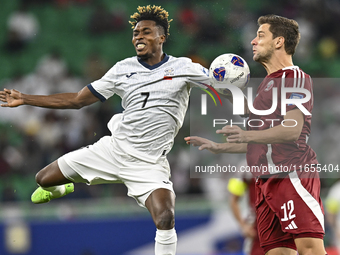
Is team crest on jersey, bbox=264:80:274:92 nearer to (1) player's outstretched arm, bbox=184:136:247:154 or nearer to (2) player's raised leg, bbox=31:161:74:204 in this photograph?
(1) player's outstretched arm, bbox=184:136:247:154

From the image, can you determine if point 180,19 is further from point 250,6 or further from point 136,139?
point 136,139

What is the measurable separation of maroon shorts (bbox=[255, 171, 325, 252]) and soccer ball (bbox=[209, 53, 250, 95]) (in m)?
0.91

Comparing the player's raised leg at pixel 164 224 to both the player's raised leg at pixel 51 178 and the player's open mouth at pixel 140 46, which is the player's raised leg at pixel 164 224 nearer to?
the player's raised leg at pixel 51 178

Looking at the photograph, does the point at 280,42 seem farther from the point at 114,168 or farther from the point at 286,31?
the point at 114,168

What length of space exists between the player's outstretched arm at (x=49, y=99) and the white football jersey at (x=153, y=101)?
37cm

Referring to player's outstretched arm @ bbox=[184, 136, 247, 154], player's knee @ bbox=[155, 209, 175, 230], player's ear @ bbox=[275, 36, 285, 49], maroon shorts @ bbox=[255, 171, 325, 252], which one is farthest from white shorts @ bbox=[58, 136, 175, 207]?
player's ear @ bbox=[275, 36, 285, 49]

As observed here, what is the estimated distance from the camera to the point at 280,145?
4031 mm

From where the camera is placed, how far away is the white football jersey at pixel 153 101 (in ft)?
15.6

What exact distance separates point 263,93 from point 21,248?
5.55 m

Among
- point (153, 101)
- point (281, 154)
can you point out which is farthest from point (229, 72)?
point (281, 154)

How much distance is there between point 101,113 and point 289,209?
6.05 meters

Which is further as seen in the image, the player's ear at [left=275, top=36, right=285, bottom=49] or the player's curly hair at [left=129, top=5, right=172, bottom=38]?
the player's curly hair at [left=129, top=5, right=172, bottom=38]

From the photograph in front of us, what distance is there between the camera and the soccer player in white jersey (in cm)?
477

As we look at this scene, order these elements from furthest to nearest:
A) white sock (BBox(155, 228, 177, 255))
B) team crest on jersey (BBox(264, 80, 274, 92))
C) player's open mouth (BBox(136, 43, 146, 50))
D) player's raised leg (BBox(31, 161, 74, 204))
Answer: player's raised leg (BBox(31, 161, 74, 204)) < player's open mouth (BBox(136, 43, 146, 50)) < white sock (BBox(155, 228, 177, 255)) < team crest on jersey (BBox(264, 80, 274, 92))
